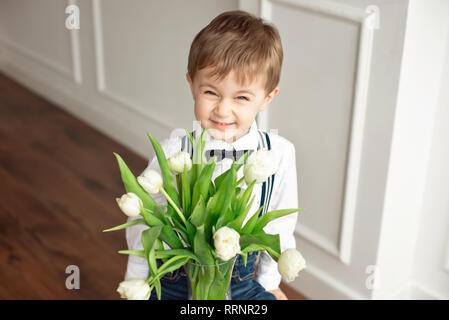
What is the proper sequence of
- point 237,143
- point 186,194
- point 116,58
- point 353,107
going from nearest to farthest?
point 186,194 < point 237,143 < point 353,107 < point 116,58

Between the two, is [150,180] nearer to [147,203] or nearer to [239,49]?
[147,203]

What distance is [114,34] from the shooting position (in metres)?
3.09

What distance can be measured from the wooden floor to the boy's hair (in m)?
1.34

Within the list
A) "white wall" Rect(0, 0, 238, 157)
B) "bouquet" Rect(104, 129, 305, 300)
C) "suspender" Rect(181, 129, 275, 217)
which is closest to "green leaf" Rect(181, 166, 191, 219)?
"bouquet" Rect(104, 129, 305, 300)

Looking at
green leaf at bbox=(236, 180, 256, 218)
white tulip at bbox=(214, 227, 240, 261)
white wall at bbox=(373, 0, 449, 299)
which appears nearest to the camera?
white tulip at bbox=(214, 227, 240, 261)

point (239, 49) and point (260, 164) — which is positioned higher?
point (239, 49)

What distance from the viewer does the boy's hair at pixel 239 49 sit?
103cm

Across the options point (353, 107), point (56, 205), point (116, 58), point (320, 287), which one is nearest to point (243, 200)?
point (353, 107)

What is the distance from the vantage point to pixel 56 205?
2.72 meters

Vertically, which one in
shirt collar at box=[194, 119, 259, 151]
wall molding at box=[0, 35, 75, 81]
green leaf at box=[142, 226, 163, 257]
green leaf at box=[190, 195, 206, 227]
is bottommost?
green leaf at box=[142, 226, 163, 257]

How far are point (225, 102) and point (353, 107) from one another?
839mm

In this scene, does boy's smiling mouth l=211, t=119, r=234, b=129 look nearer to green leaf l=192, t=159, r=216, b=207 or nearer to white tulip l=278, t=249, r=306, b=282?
green leaf l=192, t=159, r=216, b=207

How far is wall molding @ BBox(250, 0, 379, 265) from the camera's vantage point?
168 cm

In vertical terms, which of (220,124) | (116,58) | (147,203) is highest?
(116,58)
